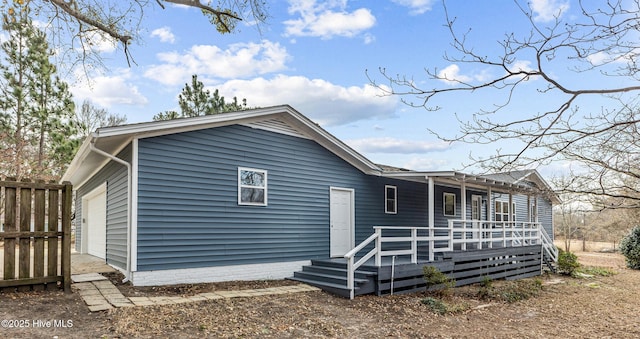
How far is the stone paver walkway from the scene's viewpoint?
673 centimetres

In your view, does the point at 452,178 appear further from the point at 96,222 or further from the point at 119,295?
the point at 96,222

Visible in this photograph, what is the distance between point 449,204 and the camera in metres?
16.3

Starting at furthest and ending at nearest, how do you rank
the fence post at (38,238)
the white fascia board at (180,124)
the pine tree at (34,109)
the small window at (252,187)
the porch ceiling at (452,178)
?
1. the pine tree at (34,109)
2. the porch ceiling at (452,178)
3. the small window at (252,187)
4. the white fascia board at (180,124)
5. the fence post at (38,238)

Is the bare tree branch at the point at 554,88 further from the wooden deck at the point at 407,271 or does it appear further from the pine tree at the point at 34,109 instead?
the pine tree at the point at 34,109

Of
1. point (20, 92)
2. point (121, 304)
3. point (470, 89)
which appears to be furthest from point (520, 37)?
point (20, 92)

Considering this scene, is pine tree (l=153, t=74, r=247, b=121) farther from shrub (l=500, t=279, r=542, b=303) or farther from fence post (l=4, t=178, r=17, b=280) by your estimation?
fence post (l=4, t=178, r=17, b=280)

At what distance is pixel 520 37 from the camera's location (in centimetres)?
430

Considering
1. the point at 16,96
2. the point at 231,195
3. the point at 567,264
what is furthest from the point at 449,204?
the point at 16,96

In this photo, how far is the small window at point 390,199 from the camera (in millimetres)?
13586

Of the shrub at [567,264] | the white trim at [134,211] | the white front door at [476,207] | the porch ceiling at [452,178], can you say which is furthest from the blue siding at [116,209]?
the shrub at [567,264]

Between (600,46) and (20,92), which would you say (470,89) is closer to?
(600,46)

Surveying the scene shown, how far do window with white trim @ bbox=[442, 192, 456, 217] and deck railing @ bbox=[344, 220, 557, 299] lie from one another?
534mm

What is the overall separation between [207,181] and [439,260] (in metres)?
5.88

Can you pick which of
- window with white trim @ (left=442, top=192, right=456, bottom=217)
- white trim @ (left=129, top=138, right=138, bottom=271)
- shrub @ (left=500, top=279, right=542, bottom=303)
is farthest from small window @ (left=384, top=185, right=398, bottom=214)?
white trim @ (left=129, top=138, right=138, bottom=271)
